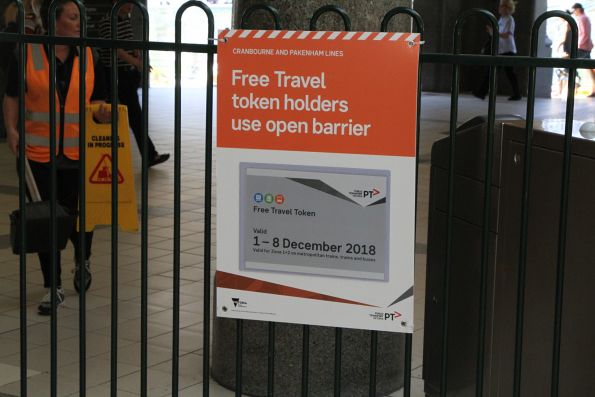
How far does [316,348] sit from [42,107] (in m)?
2.19

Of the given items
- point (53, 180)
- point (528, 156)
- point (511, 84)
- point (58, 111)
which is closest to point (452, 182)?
point (528, 156)

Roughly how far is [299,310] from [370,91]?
2.34 feet

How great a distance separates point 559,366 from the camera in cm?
329

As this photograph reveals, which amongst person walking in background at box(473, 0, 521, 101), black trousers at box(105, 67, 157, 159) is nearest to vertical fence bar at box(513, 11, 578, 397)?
black trousers at box(105, 67, 157, 159)

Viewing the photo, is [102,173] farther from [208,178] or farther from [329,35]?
[329,35]

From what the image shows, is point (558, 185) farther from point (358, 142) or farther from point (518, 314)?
point (358, 142)

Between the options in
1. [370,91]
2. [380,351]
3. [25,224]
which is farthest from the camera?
[380,351]

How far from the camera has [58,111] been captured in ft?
18.8

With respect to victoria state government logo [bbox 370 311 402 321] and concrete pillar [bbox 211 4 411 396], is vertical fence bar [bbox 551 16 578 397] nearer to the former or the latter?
victoria state government logo [bbox 370 311 402 321]

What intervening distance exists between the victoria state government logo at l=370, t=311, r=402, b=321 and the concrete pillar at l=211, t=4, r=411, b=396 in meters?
1.23

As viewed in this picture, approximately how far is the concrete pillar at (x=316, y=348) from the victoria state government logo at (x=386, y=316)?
1.23 meters

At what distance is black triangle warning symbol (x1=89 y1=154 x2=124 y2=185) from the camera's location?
5707 millimetres

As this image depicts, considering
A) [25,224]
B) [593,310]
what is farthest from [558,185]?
[25,224]

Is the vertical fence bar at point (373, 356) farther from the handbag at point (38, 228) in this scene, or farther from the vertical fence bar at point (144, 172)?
the handbag at point (38, 228)
